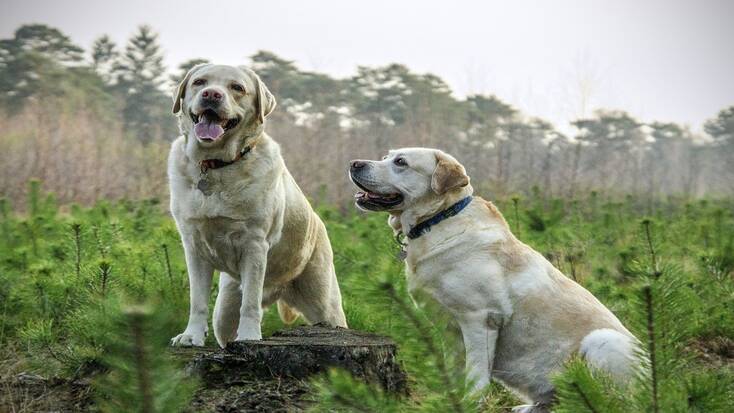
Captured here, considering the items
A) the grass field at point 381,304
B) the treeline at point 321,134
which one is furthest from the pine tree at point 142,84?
the grass field at point 381,304

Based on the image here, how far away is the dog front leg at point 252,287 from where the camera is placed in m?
4.06

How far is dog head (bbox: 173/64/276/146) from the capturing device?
398cm

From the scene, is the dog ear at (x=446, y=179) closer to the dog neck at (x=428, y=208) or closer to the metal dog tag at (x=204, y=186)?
the dog neck at (x=428, y=208)

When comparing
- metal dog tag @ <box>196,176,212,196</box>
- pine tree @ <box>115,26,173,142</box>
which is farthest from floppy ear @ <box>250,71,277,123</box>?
pine tree @ <box>115,26,173,142</box>

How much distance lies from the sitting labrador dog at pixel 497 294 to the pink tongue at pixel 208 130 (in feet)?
3.55

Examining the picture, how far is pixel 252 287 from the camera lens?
161 inches

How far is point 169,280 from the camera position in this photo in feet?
17.1

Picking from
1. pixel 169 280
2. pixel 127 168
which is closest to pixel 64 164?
pixel 127 168

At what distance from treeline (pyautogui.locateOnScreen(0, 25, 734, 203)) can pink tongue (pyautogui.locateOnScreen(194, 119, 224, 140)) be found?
7046mm

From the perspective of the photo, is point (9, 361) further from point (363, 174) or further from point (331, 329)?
point (363, 174)

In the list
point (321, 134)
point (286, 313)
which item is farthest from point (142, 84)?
point (286, 313)

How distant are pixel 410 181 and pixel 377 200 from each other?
22cm

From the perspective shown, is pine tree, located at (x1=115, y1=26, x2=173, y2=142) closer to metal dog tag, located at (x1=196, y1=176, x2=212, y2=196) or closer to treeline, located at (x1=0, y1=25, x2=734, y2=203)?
treeline, located at (x1=0, y1=25, x2=734, y2=203)

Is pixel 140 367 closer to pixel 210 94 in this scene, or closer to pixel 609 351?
pixel 609 351
